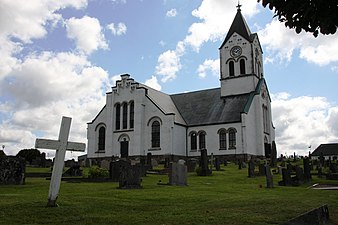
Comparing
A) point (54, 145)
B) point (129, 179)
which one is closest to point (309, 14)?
point (54, 145)

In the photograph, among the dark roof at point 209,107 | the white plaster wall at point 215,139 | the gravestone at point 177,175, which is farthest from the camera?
the dark roof at point 209,107

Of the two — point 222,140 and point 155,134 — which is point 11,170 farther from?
point 222,140

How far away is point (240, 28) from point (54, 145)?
145 feet

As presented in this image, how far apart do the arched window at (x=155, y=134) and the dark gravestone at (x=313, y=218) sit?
121ft

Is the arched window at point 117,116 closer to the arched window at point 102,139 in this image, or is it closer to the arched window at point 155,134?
the arched window at point 102,139

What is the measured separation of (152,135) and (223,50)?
15.2 meters

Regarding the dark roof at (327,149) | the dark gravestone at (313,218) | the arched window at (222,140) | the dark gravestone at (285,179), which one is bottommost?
the dark gravestone at (313,218)

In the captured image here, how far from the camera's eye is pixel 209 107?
152ft

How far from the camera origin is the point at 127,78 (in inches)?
1852

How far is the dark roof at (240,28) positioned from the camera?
4782cm

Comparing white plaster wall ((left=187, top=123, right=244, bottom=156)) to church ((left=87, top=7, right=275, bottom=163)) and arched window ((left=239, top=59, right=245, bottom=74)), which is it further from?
arched window ((left=239, top=59, right=245, bottom=74))

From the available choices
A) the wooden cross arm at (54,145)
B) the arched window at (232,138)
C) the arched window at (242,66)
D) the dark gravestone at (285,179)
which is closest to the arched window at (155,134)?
the arched window at (232,138)

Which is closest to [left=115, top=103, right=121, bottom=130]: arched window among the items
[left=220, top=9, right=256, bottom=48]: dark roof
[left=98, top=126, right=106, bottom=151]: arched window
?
[left=98, top=126, right=106, bottom=151]: arched window

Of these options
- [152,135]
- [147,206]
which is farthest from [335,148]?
[147,206]
